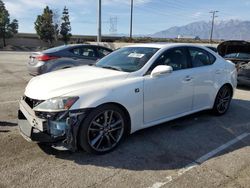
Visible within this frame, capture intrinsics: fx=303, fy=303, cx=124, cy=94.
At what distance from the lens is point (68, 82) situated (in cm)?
432

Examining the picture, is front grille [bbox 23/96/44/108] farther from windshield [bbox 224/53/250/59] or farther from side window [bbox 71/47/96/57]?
windshield [bbox 224/53/250/59]

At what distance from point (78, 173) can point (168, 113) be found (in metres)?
2.04

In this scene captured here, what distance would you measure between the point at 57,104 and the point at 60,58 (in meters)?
6.19

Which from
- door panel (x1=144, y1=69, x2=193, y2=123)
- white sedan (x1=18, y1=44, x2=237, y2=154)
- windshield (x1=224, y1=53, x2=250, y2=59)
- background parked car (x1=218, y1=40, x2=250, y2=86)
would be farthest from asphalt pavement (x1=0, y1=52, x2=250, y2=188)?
windshield (x1=224, y1=53, x2=250, y2=59)

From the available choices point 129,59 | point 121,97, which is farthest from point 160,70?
point 121,97

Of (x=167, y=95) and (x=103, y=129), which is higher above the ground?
(x=167, y=95)

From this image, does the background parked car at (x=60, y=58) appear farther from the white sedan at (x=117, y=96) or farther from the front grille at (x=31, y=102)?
the front grille at (x=31, y=102)

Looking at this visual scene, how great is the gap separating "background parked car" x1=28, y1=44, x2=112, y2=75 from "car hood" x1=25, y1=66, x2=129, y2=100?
4.89 metres

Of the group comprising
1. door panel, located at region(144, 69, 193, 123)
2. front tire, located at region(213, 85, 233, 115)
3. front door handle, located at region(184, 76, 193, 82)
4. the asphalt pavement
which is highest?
front door handle, located at region(184, 76, 193, 82)

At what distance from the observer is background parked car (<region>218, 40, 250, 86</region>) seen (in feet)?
33.3

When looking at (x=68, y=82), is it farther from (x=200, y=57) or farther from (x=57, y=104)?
(x=200, y=57)

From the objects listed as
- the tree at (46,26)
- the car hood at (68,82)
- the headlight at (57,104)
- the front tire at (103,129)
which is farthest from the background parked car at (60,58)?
the tree at (46,26)

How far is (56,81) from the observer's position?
4449mm

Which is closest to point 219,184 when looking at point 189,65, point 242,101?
point 189,65
